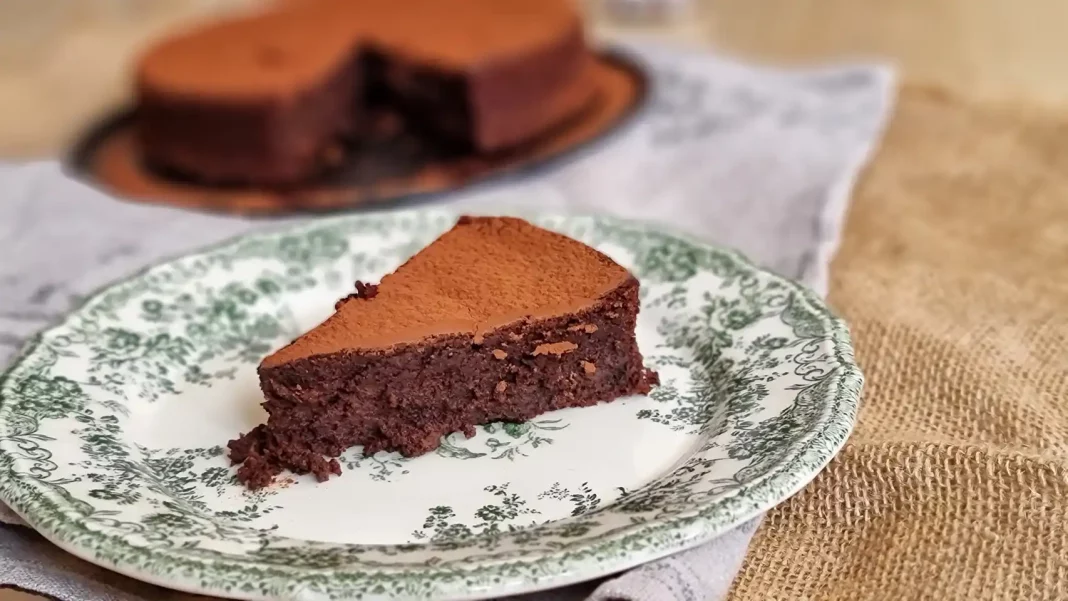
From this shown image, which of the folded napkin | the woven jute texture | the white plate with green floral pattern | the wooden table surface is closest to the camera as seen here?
the white plate with green floral pattern

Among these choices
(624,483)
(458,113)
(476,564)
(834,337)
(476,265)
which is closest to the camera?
(476,564)

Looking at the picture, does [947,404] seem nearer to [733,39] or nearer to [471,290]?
[471,290]

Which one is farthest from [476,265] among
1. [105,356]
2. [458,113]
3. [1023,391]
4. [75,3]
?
[75,3]

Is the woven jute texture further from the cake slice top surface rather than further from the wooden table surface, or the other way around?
the wooden table surface

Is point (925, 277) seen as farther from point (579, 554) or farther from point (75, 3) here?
point (75, 3)

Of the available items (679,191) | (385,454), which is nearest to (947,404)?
(385,454)

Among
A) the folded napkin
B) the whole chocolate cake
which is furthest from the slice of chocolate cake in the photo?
the whole chocolate cake
